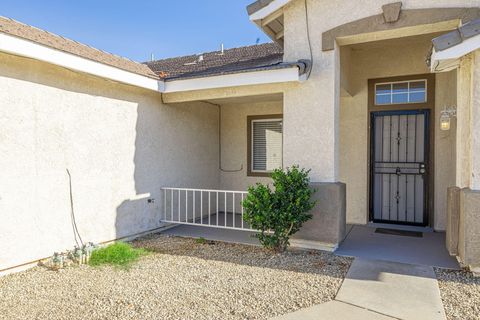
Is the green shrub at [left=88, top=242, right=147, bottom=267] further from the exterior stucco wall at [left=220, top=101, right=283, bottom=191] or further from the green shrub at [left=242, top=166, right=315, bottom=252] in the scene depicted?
the exterior stucco wall at [left=220, top=101, right=283, bottom=191]

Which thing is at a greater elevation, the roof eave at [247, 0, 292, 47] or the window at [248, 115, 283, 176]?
the roof eave at [247, 0, 292, 47]

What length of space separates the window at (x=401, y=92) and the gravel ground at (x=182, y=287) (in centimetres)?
492

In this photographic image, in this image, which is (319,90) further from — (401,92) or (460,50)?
(401,92)

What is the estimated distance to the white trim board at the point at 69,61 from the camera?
5.04 m

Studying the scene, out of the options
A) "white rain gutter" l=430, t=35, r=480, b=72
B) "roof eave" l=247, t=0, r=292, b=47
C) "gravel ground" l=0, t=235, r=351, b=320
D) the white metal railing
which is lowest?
"gravel ground" l=0, t=235, r=351, b=320

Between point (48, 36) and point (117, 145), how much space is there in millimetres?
2506

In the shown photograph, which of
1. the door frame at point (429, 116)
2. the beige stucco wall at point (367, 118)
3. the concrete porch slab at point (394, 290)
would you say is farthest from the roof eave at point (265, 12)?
the concrete porch slab at point (394, 290)

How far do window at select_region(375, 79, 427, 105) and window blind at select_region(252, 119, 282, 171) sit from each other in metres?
2.98

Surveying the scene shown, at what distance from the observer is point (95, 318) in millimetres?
3953

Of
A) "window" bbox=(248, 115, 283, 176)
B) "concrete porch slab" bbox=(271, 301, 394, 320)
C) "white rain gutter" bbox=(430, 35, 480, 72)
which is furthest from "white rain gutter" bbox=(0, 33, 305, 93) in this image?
"concrete porch slab" bbox=(271, 301, 394, 320)

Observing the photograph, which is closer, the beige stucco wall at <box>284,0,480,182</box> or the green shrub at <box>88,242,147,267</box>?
the green shrub at <box>88,242,147,267</box>

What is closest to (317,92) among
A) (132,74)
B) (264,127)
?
(264,127)

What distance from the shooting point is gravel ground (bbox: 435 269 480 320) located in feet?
13.2

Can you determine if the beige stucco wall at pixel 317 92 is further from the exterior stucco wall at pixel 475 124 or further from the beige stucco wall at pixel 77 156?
the beige stucco wall at pixel 77 156
